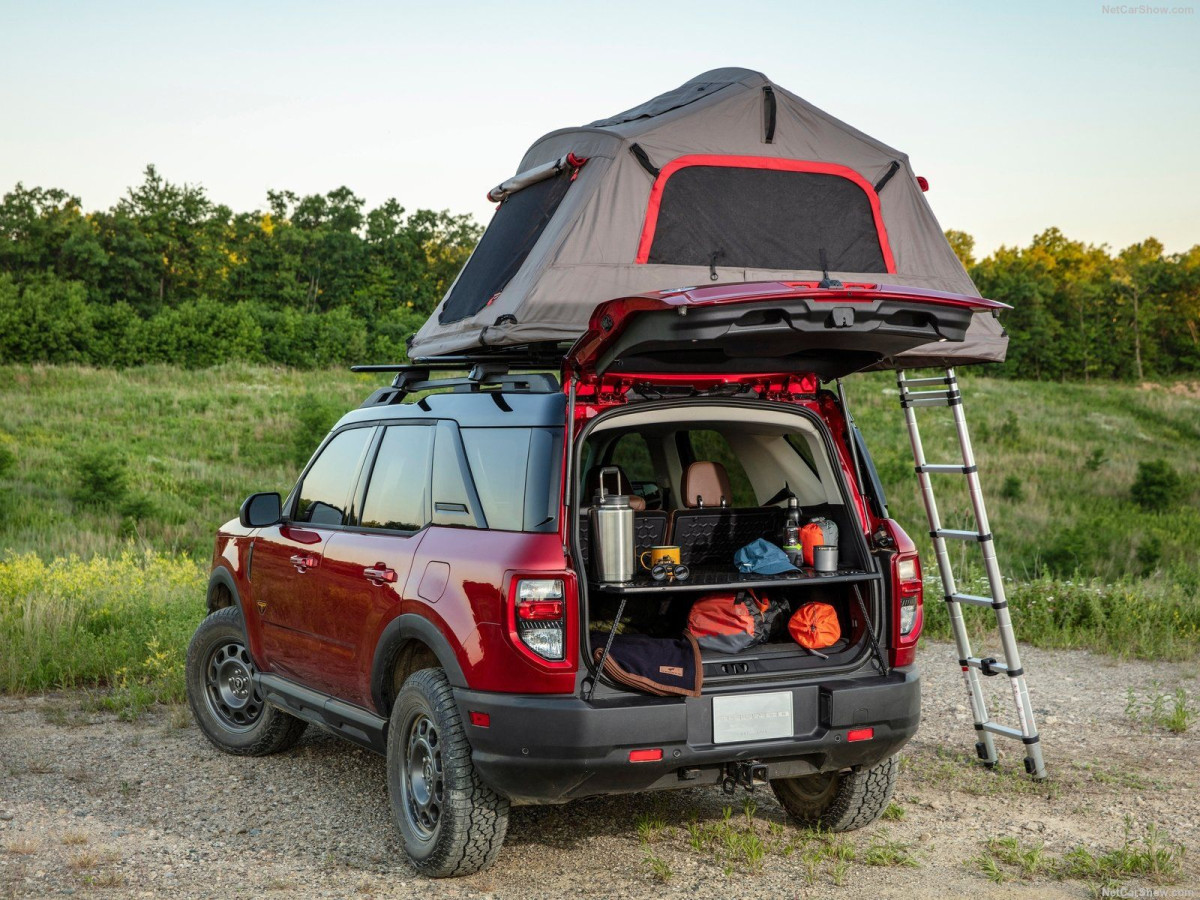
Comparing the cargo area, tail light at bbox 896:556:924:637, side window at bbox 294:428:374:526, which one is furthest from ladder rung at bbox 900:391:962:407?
side window at bbox 294:428:374:526

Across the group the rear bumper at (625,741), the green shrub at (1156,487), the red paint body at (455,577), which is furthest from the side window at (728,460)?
the green shrub at (1156,487)

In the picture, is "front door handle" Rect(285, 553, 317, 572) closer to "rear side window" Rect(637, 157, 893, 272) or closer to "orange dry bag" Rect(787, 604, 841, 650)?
"orange dry bag" Rect(787, 604, 841, 650)

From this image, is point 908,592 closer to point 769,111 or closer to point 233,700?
point 769,111

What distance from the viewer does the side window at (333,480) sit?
19.5ft

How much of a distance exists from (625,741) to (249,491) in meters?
33.5

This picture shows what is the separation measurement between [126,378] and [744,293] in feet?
175

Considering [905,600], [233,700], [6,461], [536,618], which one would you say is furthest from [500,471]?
[6,461]

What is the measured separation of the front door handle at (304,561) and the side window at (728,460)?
6.39 feet

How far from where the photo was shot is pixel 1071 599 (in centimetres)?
1136

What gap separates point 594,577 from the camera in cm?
481

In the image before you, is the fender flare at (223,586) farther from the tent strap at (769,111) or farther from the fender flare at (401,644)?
the tent strap at (769,111)

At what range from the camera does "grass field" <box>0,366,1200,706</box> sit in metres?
10.0

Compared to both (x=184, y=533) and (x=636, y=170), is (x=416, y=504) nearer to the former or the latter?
(x=636, y=170)

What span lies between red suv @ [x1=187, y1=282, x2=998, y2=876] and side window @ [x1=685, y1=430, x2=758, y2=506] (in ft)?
0.05
